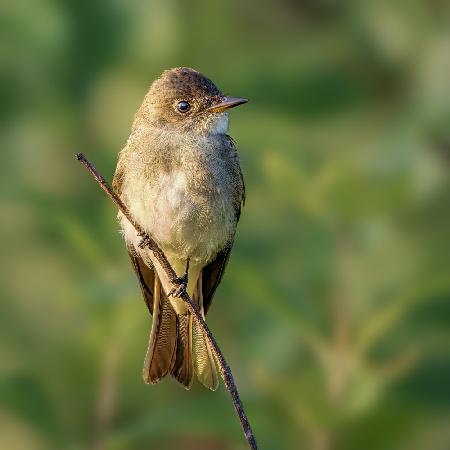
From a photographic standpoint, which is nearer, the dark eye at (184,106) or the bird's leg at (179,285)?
the bird's leg at (179,285)

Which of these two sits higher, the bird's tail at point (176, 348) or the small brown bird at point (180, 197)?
the small brown bird at point (180, 197)

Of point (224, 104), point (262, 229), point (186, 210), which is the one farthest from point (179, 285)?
point (262, 229)

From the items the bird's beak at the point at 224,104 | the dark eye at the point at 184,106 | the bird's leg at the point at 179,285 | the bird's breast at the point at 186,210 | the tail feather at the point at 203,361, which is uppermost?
the dark eye at the point at 184,106

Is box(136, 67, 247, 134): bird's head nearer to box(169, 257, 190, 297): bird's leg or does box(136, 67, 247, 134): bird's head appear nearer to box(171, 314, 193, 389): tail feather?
box(169, 257, 190, 297): bird's leg

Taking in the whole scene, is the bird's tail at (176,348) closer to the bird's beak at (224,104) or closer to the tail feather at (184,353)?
the tail feather at (184,353)

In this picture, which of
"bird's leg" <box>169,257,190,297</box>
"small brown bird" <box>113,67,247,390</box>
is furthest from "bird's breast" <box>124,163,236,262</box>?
"bird's leg" <box>169,257,190,297</box>

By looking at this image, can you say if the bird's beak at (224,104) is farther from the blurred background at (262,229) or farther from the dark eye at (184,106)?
the blurred background at (262,229)

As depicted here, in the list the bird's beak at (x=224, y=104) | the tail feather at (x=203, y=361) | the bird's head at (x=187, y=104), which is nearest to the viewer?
the tail feather at (x=203, y=361)

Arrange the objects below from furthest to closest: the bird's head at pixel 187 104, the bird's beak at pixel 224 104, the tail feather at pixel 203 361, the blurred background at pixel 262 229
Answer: the bird's head at pixel 187 104 → the bird's beak at pixel 224 104 → the blurred background at pixel 262 229 → the tail feather at pixel 203 361

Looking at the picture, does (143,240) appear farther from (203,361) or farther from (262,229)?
(262,229)

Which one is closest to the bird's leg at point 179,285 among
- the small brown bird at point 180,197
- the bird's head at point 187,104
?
the small brown bird at point 180,197
